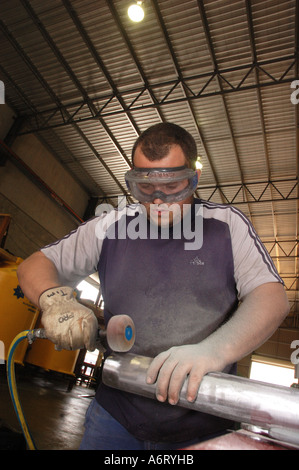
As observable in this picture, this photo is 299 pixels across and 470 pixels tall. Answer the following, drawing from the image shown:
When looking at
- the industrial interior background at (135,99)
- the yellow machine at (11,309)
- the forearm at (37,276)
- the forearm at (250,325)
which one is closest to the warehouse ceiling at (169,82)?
the industrial interior background at (135,99)

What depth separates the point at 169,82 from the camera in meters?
7.32

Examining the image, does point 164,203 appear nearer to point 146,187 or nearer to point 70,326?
point 146,187

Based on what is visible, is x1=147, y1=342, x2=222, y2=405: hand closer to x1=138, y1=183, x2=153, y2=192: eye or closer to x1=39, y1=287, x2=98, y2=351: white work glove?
x1=39, y1=287, x2=98, y2=351: white work glove

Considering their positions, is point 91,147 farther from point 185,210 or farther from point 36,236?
point 185,210

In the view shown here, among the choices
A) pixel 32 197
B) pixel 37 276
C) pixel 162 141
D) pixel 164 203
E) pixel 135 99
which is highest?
pixel 135 99

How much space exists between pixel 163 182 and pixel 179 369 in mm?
873

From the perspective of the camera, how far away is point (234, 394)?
0.74 meters

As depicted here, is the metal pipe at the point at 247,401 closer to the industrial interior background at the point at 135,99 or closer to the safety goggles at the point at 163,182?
the safety goggles at the point at 163,182

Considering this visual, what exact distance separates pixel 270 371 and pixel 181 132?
18.7 m

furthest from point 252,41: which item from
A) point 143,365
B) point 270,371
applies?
point 270,371

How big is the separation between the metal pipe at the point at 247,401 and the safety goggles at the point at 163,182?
83 centimetres

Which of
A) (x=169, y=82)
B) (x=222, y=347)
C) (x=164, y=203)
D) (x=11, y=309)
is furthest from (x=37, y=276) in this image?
(x=169, y=82)

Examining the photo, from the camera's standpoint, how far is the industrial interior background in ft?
20.8

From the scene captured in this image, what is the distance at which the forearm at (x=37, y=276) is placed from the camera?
1229 mm
